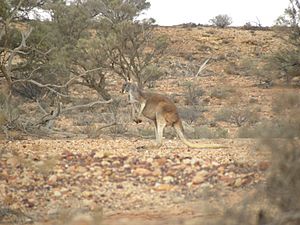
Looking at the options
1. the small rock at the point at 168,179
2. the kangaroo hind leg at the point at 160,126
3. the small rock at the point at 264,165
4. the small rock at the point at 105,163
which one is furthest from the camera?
the kangaroo hind leg at the point at 160,126

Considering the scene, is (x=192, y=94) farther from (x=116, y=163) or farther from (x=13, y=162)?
(x=13, y=162)

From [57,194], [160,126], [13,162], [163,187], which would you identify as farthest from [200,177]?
[13,162]

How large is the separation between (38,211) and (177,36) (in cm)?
3465

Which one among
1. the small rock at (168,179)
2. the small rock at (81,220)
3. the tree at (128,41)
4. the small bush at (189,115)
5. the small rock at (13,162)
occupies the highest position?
the tree at (128,41)

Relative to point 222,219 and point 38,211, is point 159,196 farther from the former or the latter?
point 222,219

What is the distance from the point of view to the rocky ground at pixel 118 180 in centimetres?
690

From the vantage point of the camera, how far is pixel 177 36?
41.2 m

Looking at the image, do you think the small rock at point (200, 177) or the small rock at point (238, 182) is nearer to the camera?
the small rock at point (238, 182)

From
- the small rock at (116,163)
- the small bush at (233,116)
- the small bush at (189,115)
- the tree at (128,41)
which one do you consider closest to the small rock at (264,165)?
the small rock at (116,163)

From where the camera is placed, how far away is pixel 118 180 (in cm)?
836

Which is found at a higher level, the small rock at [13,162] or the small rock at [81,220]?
the small rock at [13,162]

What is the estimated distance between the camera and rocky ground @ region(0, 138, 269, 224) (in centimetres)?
690

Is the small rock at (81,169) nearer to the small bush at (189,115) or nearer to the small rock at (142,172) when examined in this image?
the small rock at (142,172)

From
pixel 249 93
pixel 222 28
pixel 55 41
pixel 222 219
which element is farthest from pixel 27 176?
pixel 222 28
